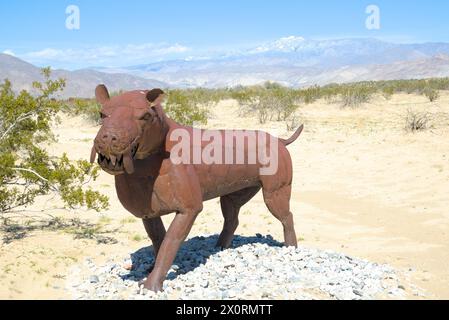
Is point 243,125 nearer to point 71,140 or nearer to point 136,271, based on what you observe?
point 71,140

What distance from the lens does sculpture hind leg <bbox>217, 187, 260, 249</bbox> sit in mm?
6261

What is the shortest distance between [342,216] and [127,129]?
21.9 feet

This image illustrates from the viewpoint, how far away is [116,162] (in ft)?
13.0

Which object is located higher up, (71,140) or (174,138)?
(174,138)

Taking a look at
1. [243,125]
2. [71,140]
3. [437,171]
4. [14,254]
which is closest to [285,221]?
[14,254]

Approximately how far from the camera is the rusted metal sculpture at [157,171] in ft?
13.1

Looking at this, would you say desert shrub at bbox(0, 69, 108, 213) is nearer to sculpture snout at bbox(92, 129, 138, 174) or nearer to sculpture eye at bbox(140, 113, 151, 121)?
sculpture eye at bbox(140, 113, 151, 121)

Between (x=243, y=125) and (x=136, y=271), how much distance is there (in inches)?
716

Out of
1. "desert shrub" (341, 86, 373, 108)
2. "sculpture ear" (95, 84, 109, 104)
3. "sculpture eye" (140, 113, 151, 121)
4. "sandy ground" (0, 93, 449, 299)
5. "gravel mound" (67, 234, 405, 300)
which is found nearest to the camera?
"sculpture eye" (140, 113, 151, 121)

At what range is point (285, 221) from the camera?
616 cm

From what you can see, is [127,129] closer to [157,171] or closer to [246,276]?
[157,171]

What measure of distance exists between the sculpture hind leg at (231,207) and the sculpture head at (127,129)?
1.95m

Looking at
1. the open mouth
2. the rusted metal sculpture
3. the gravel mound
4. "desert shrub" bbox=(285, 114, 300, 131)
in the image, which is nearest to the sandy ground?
the gravel mound

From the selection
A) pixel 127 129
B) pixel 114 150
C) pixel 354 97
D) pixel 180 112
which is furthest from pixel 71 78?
pixel 114 150
